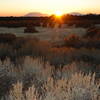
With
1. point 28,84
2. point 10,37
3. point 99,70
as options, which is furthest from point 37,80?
point 10,37

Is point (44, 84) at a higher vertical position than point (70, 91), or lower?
lower

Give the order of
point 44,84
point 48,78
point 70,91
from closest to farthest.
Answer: point 70,91 < point 48,78 < point 44,84

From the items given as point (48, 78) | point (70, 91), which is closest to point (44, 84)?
point (48, 78)

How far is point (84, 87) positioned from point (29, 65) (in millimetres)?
2876

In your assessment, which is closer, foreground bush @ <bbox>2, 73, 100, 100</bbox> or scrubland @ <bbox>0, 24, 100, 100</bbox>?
foreground bush @ <bbox>2, 73, 100, 100</bbox>

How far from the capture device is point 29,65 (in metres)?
9.03

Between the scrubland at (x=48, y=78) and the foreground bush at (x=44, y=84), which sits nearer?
the foreground bush at (x=44, y=84)

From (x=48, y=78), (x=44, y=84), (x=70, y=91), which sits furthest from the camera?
(x=44, y=84)

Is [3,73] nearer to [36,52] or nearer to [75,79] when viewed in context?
[75,79]

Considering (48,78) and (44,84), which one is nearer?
(48,78)

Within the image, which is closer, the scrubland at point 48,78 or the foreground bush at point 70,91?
the foreground bush at point 70,91

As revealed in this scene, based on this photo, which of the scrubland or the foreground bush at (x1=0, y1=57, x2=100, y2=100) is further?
the scrubland

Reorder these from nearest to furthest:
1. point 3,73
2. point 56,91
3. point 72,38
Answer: point 56,91 → point 3,73 → point 72,38

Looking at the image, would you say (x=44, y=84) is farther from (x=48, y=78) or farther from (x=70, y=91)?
(x=70, y=91)
